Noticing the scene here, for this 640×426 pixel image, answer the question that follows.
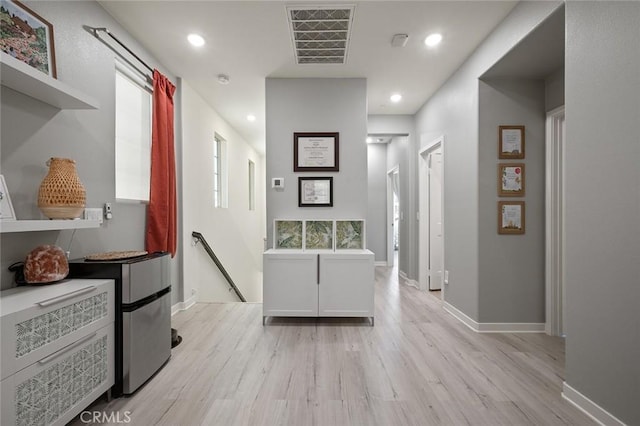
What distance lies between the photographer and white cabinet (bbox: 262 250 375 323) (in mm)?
2951

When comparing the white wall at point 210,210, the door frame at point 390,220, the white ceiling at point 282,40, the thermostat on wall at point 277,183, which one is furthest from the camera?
the door frame at point 390,220

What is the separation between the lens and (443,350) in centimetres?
240

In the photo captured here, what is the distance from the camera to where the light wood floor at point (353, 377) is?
162 cm

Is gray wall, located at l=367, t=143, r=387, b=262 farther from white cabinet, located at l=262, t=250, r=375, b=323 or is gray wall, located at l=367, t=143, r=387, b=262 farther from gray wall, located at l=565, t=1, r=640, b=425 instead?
gray wall, located at l=565, t=1, r=640, b=425

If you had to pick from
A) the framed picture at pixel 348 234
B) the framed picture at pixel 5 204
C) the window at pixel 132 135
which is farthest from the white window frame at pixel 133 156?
the framed picture at pixel 348 234

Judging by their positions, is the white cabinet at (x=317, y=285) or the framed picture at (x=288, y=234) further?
the framed picture at (x=288, y=234)

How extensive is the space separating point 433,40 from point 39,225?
125 inches

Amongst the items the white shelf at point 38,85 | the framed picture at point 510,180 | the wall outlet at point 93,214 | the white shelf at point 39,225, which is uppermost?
the white shelf at point 38,85

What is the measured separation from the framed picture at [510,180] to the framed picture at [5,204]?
11.6 feet

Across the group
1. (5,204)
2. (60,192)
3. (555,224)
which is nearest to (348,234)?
(555,224)

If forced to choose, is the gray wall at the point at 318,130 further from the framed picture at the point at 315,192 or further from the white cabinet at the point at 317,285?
the white cabinet at the point at 317,285

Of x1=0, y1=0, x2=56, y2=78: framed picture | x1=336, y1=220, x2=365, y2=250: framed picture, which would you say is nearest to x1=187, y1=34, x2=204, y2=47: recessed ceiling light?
x1=0, y1=0, x2=56, y2=78: framed picture

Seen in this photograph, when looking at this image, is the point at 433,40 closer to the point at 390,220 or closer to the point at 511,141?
the point at 511,141

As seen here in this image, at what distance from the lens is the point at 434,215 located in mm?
4379
